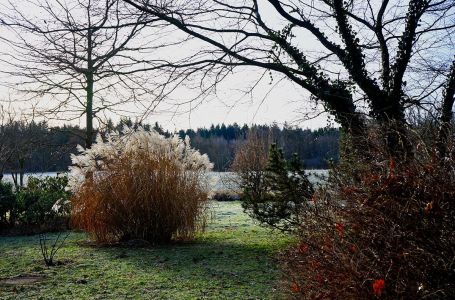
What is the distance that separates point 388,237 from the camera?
300cm

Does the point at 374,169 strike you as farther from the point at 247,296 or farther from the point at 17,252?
the point at 17,252

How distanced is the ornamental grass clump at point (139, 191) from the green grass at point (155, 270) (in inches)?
16.7

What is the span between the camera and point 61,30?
24.1 feet

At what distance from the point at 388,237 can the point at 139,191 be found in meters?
6.00

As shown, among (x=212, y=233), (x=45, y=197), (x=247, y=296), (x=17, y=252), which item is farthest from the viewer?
(x=45, y=197)

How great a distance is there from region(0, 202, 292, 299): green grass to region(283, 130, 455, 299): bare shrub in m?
1.55

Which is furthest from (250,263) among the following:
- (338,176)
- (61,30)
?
(61,30)

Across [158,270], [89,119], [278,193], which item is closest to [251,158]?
[89,119]

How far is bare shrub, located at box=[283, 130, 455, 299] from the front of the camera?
2852 millimetres

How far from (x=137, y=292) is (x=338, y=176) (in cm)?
252

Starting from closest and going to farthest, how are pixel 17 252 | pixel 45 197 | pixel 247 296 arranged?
pixel 247 296
pixel 17 252
pixel 45 197

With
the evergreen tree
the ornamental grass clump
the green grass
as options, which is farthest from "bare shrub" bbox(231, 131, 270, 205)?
the green grass

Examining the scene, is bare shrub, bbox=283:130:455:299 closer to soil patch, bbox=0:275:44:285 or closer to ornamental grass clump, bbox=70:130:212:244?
soil patch, bbox=0:275:44:285

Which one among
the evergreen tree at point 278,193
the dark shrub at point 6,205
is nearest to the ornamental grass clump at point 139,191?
the evergreen tree at point 278,193
